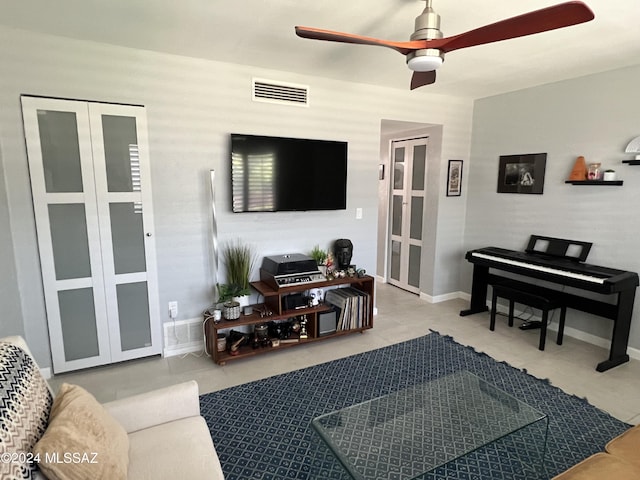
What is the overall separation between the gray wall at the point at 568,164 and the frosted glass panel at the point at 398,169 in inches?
36.4

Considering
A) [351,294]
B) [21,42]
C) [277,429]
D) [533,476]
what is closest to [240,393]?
[277,429]

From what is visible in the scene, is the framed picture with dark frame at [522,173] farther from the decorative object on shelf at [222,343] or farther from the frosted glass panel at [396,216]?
the decorative object on shelf at [222,343]

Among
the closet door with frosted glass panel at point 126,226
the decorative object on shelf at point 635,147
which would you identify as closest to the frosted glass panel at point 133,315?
the closet door with frosted glass panel at point 126,226

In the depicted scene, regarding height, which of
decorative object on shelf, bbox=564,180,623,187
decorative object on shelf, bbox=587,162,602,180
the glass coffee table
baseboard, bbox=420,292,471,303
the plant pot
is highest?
decorative object on shelf, bbox=587,162,602,180

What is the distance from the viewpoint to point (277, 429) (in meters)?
2.23

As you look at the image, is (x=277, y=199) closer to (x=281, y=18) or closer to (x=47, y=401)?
(x=281, y=18)

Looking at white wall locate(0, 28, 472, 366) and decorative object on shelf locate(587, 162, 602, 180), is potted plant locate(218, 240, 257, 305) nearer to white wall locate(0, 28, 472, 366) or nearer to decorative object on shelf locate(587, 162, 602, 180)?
white wall locate(0, 28, 472, 366)

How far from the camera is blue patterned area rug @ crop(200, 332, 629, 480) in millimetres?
1932

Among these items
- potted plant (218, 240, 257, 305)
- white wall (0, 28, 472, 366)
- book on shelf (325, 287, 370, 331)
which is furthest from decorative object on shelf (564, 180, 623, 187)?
potted plant (218, 240, 257, 305)

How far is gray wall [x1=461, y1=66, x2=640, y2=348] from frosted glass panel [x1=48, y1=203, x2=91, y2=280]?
411cm

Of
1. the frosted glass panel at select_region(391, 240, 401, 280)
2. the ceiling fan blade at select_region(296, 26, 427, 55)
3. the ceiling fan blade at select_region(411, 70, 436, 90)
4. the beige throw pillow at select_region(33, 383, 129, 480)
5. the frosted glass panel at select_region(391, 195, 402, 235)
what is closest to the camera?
the beige throw pillow at select_region(33, 383, 129, 480)

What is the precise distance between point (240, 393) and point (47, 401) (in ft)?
4.73

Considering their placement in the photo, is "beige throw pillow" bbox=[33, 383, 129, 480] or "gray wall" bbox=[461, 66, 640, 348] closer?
"beige throw pillow" bbox=[33, 383, 129, 480]

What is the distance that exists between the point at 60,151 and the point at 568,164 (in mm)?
4370
